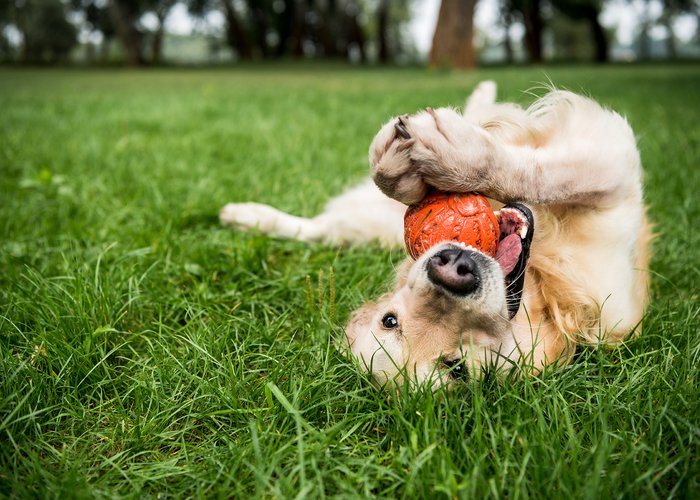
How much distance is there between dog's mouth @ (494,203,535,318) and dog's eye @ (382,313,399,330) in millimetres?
421

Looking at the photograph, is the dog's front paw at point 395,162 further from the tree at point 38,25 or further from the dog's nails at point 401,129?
the tree at point 38,25

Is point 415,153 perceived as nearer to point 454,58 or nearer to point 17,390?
point 17,390

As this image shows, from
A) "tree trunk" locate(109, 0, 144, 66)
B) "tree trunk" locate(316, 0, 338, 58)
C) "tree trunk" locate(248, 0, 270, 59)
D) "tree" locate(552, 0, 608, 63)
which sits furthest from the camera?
"tree trunk" locate(248, 0, 270, 59)

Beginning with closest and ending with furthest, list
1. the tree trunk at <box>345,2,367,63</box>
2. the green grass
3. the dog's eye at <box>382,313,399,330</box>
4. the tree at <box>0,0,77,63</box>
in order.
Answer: the green grass → the dog's eye at <box>382,313,399,330</box> → the tree trunk at <box>345,2,367,63</box> → the tree at <box>0,0,77,63</box>

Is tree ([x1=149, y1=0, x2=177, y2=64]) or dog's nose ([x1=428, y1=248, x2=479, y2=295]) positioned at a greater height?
tree ([x1=149, y1=0, x2=177, y2=64])

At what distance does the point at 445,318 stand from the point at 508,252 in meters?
0.40

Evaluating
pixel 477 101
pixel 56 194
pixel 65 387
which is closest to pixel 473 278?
pixel 65 387

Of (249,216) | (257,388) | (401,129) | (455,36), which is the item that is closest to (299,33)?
(455,36)

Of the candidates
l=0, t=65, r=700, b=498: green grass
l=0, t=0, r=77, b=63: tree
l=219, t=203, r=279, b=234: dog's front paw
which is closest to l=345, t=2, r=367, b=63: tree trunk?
l=0, t=0, r=77, b=63: tree

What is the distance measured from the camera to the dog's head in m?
1.67

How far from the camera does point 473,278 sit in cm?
166

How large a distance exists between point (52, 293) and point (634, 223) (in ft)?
8.10

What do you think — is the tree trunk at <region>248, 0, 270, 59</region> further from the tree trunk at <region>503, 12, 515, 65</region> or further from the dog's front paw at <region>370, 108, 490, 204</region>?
the dog's front paw at <region>370, 108, 490, 204</region>

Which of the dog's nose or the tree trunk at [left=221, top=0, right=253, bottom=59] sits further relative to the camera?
the tree trunk at [left=221, top=0, right=253, bottom=59]
